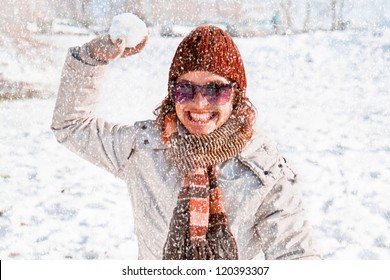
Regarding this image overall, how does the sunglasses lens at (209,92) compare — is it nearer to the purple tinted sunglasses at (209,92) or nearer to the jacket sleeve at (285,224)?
the purple tinted sunglasses at (209,92)

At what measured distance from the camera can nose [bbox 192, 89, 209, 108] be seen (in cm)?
88

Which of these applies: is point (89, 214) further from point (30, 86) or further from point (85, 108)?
point (85, 108)

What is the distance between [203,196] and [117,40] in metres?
0.34

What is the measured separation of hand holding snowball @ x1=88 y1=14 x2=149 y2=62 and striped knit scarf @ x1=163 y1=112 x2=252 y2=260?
19 centimetres

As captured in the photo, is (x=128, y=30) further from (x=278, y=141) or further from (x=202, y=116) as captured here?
(x=278, y=141)

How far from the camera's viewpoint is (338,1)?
1416 millimetres

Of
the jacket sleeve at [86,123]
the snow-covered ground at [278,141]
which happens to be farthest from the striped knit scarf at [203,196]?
the snow-covered ground at [278,141]

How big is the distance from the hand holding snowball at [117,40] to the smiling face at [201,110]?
0.12 metres

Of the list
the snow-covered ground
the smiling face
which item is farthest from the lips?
the snow-covered ground

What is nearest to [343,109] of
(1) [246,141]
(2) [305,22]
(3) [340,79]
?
(3) [340,79]

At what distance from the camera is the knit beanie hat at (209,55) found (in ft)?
2.85

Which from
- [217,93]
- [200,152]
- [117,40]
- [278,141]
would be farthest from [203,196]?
[278,141]

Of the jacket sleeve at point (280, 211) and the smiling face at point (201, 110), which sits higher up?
the smiling face at point (201, 110)

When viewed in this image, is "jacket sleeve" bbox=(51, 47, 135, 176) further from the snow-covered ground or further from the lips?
the snow-covered ground
